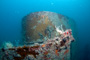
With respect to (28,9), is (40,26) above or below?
below

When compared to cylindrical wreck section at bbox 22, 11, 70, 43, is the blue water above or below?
above

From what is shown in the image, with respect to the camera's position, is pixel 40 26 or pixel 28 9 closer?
pixel 40 26

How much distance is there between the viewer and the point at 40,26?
155 inches

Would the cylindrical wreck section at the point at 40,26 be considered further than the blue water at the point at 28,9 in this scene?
No

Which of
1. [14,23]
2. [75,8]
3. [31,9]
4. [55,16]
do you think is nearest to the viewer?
[55,16]

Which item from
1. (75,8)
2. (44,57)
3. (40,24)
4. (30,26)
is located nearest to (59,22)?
(40,24)

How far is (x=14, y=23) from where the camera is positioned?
58312 millimetres

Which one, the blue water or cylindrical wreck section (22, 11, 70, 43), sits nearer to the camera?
cylindrical wreck section (22, 11, 70, 43)

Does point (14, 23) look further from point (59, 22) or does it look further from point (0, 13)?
point (59, 22)

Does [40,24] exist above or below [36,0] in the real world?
below

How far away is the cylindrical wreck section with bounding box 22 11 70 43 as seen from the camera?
3820 millimetres

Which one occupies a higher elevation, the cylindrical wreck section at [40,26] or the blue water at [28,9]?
the blue water at [28,9]

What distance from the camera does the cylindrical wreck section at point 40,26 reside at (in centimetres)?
382

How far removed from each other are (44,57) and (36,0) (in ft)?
255
